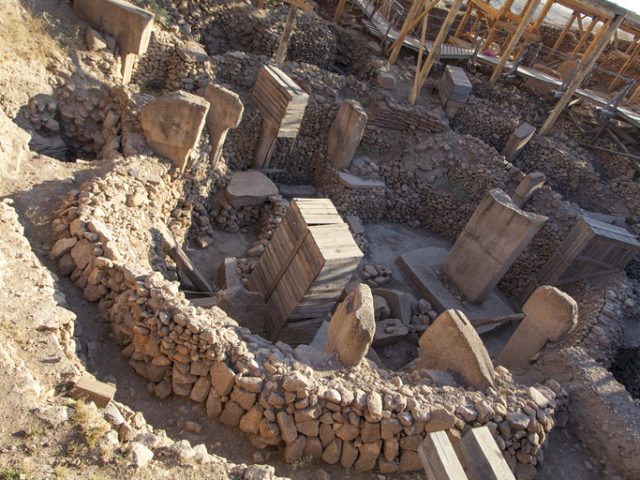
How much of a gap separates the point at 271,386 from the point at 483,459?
7.54 ft

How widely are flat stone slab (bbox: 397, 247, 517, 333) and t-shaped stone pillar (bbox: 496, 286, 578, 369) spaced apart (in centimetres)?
182

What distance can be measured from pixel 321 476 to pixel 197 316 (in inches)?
77.5

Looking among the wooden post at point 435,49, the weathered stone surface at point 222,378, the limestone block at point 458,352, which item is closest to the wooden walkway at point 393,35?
the wooden post at point 435,49

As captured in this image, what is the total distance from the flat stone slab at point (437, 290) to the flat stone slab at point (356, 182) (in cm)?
172

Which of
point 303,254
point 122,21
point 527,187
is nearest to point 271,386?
point 303,254

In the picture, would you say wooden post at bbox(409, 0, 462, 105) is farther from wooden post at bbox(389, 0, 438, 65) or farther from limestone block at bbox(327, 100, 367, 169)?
limestone block at bbox(327, 100, 367, 169)

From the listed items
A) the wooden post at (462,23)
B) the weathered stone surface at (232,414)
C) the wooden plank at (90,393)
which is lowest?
the weathered stone surface at (232,414)

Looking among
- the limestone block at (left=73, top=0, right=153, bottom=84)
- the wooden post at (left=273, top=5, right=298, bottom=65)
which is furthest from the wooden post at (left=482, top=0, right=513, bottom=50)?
the limestone block at (left=73, top=0, right=153, bottom=84)

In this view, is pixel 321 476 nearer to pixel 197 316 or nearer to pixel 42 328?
pixel 197 316

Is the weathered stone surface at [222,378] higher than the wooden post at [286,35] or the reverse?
the reverse

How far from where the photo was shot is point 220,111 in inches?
323

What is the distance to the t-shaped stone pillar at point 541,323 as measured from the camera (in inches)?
256

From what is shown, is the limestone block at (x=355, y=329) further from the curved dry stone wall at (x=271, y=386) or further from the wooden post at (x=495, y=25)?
the wooden post at (x=495, y=25)

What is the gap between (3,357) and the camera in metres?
3.57
